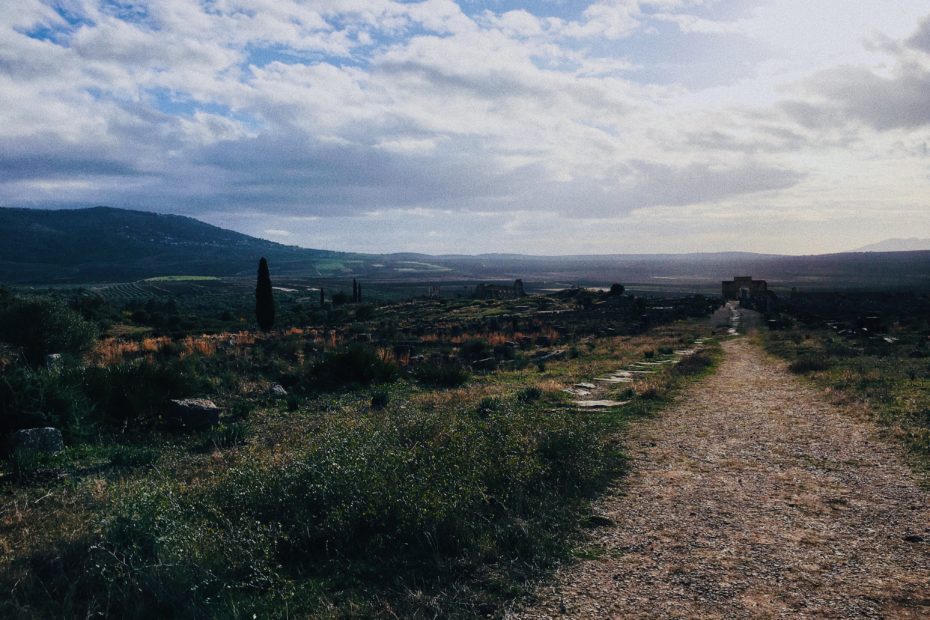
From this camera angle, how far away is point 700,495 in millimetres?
6805

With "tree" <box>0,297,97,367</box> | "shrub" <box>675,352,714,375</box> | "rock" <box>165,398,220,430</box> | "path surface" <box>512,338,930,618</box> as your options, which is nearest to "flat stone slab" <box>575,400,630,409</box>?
"path surface" <box>512,338,930,618</box>

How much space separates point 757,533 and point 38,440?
9.62 meters

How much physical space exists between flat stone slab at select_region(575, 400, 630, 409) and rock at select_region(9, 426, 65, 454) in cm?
954

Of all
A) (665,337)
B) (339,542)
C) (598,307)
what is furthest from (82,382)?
(598,307)

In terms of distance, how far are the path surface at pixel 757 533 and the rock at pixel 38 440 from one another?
25.3 ft

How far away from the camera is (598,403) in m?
12.6

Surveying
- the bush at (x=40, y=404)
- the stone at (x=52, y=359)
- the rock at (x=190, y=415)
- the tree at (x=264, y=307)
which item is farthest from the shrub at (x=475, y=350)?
the tree at (x=264, y=307)

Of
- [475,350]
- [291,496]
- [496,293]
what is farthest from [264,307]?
[291,496]

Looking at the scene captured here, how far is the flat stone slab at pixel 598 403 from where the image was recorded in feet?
40.4

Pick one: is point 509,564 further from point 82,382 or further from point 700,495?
point 82,382

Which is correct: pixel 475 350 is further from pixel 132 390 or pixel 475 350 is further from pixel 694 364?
pixel 132 390

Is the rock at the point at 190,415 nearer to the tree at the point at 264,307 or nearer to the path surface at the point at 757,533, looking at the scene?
the path surface at the point at 757,533

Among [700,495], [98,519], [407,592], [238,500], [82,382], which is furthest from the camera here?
[82,382]

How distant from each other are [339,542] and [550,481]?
285 centimetres
